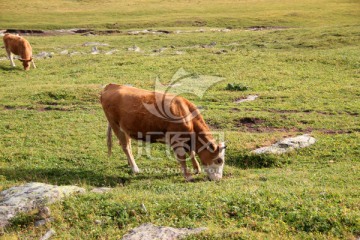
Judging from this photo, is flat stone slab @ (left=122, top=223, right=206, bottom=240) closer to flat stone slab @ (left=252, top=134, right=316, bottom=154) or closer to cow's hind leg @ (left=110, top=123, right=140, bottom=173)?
cow's hind leg @ (left=110, top=123, right=140, bottom=173)

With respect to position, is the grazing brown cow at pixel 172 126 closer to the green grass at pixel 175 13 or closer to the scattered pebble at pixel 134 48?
the scattered pebble at pixel 134 48

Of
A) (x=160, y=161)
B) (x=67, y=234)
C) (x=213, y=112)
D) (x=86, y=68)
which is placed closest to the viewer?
(x=67, y=234)

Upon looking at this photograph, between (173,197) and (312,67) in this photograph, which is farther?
(312,67)

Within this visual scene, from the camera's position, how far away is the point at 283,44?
37.3 m

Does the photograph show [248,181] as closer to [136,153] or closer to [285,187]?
[285,187]

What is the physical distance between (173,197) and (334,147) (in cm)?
708

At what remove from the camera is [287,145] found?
48.2 ft

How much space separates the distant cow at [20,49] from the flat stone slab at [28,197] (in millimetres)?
21179

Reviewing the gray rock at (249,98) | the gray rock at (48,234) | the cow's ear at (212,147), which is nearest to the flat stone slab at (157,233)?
the gray rock at (48,234)

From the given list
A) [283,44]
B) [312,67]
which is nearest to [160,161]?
[312,67]

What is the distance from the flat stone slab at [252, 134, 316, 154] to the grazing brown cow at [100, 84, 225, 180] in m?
2.32

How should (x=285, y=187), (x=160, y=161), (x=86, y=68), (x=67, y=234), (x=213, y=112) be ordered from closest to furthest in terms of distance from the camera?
(x=67, y=234)
(x=285, y=187)
(x=160, y=161)
(x=213, y=112)
(x=86, y=68)

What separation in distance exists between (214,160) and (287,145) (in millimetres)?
3267

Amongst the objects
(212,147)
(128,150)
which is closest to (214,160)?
(212,147)
